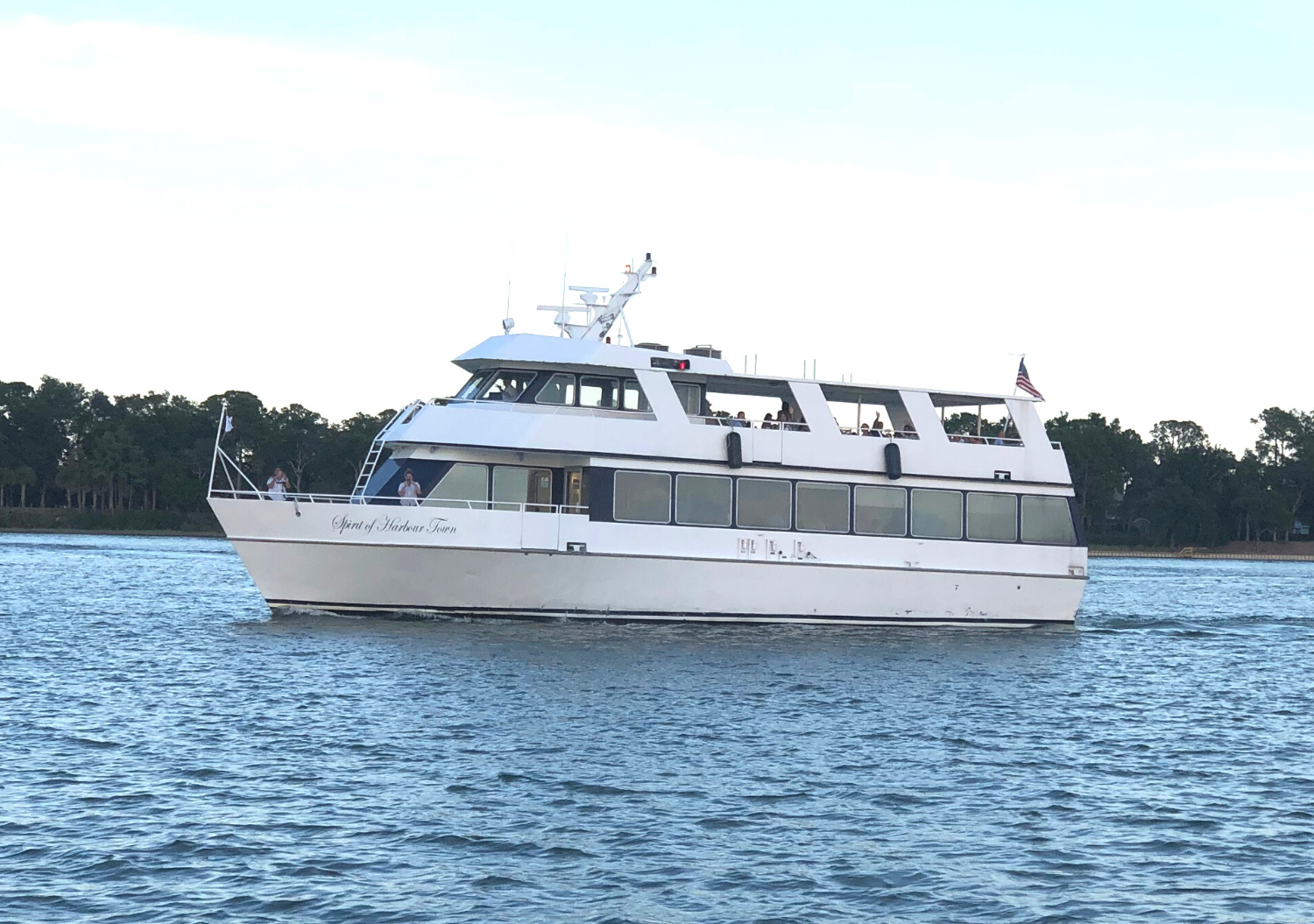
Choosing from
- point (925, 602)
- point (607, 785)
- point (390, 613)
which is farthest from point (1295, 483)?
point (607, 785)

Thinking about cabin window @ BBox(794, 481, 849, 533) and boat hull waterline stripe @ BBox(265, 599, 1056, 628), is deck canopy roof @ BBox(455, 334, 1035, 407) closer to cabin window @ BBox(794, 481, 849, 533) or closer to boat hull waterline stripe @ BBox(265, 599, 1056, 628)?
cabin window @ BBox(794, 481, 849, 533)

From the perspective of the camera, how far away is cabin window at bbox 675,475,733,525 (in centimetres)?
2852

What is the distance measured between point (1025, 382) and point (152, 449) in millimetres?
94907

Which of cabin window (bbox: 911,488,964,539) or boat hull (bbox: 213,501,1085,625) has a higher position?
cabin window (bbox: 911,488,964,539)

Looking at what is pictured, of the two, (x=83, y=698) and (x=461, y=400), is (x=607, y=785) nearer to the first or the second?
(x=83, y=698)

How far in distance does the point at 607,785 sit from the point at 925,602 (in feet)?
55.8

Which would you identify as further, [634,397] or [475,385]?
[634,397]

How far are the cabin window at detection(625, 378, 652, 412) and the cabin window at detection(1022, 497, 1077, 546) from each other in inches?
357

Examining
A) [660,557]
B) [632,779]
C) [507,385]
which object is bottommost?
[632,779]

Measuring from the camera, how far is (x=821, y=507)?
96.8 ft

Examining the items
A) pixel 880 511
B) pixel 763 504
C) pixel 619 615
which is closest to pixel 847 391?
pixel 880 511

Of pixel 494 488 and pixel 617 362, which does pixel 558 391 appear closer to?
pixel 617 362

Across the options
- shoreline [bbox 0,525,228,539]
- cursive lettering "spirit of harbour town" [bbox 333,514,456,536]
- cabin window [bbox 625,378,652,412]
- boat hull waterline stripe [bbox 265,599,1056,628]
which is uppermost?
cabin window [bbox 625,378,652,412]

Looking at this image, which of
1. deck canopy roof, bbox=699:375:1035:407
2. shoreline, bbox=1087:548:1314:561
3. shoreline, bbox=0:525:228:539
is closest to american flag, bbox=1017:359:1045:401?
deck canopy roof, bbox=699:375:1035:407
